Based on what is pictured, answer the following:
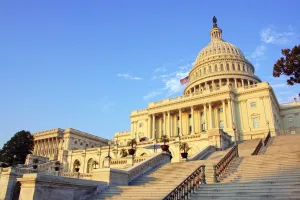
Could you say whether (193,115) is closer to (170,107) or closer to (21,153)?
(170,107)

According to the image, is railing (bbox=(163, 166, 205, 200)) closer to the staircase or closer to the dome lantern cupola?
the staircase

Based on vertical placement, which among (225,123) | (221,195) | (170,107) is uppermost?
(170,107)

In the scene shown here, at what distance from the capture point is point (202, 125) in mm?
64125

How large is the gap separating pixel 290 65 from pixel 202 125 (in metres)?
46.9

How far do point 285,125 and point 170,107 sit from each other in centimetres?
3153

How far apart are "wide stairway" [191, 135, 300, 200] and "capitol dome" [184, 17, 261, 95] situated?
56.2m

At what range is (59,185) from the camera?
46.2 feet

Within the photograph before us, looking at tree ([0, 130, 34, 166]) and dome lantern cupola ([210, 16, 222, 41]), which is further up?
dome lantern cupola ([210, 16, 222, 41])

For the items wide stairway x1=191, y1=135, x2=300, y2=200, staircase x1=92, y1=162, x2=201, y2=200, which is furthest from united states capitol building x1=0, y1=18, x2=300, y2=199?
wide stairway x1=191, y1=135, x2=300, y2=200

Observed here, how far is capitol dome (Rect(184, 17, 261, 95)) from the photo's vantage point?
262 feet

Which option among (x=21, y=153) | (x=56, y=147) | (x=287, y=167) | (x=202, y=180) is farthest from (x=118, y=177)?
(x=56, y=147)

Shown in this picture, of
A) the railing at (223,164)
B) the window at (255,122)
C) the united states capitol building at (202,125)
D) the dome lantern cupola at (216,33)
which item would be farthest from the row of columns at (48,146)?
the railing at (223,164)

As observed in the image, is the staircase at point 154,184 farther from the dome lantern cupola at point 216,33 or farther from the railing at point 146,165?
the dome lantern cupola at point 216,33

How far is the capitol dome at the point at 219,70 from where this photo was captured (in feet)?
262
